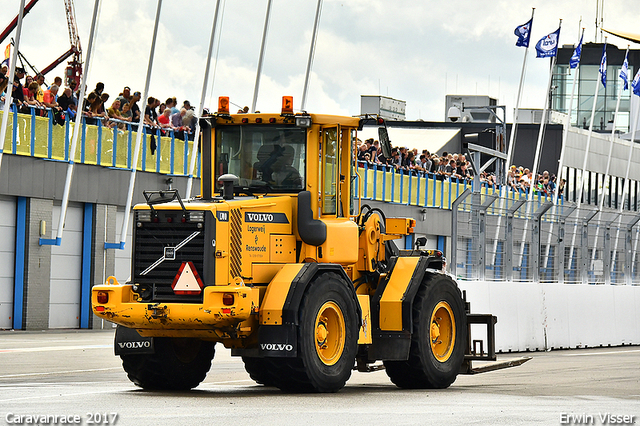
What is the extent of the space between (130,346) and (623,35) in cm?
6501

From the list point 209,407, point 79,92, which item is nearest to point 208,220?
point 209,407

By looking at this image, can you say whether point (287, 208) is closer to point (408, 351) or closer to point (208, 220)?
point (208, 220)

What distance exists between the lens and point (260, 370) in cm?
1486

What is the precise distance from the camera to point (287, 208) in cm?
1382

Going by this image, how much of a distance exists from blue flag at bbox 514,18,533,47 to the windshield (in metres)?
31.1

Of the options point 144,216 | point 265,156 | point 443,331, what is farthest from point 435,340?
point 144,216

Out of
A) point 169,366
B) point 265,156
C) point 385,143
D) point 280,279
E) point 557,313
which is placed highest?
point 385,143

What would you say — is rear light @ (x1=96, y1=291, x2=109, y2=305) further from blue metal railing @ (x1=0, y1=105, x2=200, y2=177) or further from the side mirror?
blue metal railing @ (x1=0, y1=105, x2=200, y2=177)

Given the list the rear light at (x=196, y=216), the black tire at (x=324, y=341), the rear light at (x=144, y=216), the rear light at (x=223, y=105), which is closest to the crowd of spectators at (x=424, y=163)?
the rear light at (x=223, y=105)

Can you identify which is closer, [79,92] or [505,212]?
[505,212]

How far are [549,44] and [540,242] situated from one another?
67.6ft

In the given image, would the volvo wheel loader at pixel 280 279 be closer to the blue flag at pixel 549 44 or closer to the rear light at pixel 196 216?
the rear light at pixel 196 216

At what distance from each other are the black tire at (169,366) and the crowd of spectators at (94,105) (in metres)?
15.8

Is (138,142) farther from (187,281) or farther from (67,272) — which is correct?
(187,281)
